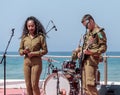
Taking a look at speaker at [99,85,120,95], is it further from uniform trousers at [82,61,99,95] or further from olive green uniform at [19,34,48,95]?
olive green uniform at [19,34,48,95]

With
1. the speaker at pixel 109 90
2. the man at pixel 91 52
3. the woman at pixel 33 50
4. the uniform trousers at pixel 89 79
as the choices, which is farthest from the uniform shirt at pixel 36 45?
the speaker at pixel 109 90

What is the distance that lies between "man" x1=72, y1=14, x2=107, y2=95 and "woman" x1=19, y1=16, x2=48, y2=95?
645 millimetres

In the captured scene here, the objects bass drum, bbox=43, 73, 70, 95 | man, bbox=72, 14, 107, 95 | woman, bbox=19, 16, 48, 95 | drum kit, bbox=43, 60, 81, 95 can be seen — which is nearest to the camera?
man, bbox=72, 14, 107, 95

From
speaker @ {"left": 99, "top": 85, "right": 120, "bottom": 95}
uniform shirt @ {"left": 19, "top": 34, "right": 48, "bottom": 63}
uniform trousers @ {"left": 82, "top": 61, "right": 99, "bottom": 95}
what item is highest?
uniform shirt @ {"left": 19, "top": 34, "right": 48, "bottom": 63}

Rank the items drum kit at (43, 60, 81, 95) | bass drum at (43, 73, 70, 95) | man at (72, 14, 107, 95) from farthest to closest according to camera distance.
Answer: bass drum at (43, 73, 70, 95) < drum kit at (43, 60, 81, 95) < man at (72, 14, 107, 95)

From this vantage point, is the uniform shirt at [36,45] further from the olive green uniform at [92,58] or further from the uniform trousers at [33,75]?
the olive green uniform at [92,58]

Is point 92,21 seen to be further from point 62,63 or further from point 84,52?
point 62,63

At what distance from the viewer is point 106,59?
9.58 meters

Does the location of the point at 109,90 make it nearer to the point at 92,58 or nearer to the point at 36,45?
the point at 92,58

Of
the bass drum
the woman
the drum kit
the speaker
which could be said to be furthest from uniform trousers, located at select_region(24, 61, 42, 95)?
the speaker

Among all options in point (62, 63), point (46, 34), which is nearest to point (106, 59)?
point (62, 63)

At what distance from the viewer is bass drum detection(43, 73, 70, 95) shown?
8.05 meters

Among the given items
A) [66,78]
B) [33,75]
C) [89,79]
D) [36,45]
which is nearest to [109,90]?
[89,79]

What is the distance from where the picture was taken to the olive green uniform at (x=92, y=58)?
709 centimetres
